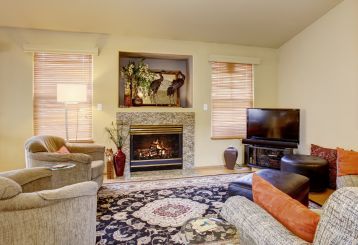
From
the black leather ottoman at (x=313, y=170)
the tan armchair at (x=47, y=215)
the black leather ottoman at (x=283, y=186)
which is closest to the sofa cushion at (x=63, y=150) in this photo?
the tan armchair at (x=47, y=215)

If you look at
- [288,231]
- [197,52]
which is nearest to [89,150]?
[197,52]

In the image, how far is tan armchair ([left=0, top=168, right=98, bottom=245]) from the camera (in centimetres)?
142

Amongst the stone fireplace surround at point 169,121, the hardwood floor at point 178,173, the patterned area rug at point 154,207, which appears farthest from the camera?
the stone fireplace surround at point 169,121

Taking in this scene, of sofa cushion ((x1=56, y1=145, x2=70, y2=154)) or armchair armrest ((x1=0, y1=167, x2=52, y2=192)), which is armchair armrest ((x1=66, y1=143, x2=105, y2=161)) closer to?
sofa cushion ((x1=56, y1=145, x2=70, y2=154))

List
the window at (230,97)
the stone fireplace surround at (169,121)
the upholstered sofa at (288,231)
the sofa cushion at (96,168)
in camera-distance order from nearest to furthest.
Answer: the upholstered sofa at (288,231) → the sofa cushion at (96,168) → the stone fireplace surround at (169,121) → the window at (230,97)

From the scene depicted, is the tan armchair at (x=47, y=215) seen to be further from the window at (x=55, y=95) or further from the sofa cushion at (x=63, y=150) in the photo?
the window at (x=55, y=95)

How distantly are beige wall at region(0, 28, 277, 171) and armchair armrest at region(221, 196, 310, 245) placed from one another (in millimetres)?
3528

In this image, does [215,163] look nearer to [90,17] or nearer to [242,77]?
[242,77]

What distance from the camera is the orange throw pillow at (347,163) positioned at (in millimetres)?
2836

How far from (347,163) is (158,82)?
3.34 metres

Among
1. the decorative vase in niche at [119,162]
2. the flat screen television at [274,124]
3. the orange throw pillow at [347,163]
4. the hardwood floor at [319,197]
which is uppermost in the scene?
the flat screen television at [274,124]

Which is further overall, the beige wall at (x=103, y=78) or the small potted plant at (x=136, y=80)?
the small potted plant at (x=136, y=80)

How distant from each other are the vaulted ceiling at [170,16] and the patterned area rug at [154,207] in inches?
103

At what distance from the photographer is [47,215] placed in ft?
4.91
